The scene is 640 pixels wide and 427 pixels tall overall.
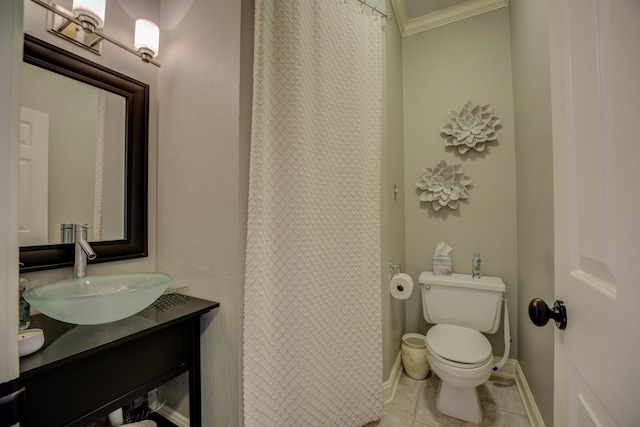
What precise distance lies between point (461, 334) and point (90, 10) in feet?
8.31

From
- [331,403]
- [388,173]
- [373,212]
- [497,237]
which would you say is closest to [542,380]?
[497,237]

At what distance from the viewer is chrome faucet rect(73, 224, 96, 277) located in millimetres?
1083

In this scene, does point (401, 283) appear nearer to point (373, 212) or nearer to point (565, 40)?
point (373, 212)

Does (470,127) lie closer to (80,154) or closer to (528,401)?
(528,401)

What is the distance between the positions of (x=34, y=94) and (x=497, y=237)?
2795mm

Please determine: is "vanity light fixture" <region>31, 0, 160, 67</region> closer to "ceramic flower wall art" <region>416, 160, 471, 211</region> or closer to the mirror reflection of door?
the mirror reflection of door

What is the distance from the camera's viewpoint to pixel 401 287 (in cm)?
168

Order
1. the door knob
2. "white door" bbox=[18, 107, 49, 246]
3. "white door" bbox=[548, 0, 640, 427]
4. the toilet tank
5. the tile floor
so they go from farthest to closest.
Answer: the toilet tank, the tile floor, "white door" bbox=[18, 107, 49, 246], the door knob, "white door" bbox=[548, 0, 640, 427]

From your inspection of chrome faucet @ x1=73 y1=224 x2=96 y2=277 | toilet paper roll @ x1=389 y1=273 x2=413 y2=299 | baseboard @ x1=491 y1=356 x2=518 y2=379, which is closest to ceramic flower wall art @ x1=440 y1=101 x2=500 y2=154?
toilet paper roll @ x1=389 y1=273 x2=413 y2=299

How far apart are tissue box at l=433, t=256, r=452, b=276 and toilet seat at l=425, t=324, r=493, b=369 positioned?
385mm

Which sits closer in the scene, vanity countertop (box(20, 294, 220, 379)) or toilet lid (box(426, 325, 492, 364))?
vanity countertop (box(20, 294, 220, 379))

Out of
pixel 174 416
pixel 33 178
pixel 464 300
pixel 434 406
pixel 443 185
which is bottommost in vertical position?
pixel 434 406

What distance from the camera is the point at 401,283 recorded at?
65.8 inches

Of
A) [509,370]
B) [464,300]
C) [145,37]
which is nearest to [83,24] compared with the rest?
[145,37]
